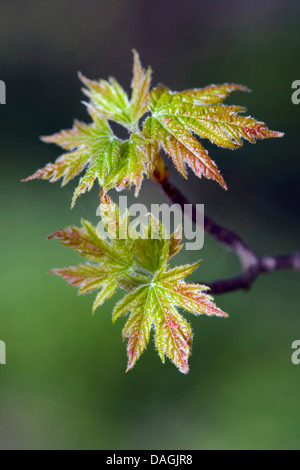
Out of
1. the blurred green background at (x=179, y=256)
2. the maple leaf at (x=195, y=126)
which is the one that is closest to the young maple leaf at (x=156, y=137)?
the maple leaf at (x=195, y=126)

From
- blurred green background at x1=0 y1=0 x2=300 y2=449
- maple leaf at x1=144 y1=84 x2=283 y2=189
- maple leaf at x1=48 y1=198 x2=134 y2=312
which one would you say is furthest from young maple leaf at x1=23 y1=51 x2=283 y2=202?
blurred green background at x1=0 y1=0 x2=300 y2=449

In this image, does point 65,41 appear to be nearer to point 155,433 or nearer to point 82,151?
point 155,433

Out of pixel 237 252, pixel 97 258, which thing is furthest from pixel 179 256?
pixel 97 258

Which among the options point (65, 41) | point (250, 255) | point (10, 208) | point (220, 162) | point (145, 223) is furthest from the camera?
point (65, 41)

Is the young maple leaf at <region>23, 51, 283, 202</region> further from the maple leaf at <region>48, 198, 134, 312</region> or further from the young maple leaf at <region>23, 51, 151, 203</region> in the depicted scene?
the maple leaf at <region>48, 198, 134, 312</region>

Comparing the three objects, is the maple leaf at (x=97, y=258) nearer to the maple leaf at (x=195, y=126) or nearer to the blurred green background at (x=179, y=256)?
the maple leaf at (x=195, y=126)

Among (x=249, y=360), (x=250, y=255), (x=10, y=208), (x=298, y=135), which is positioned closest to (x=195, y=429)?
(x=249, y=360)

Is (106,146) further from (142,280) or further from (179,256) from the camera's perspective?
(179,256)
